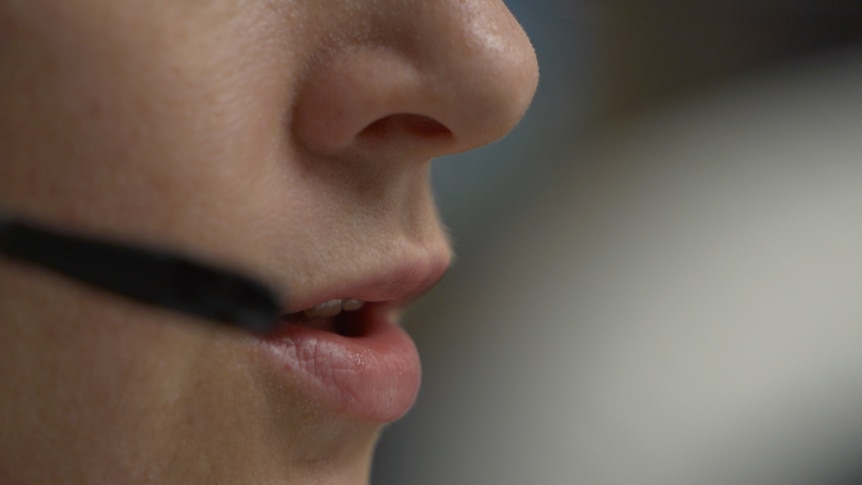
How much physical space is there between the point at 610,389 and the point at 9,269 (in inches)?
34.3

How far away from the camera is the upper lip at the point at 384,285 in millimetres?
323

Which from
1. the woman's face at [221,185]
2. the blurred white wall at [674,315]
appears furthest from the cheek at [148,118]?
the blurred white wall at [674,315]

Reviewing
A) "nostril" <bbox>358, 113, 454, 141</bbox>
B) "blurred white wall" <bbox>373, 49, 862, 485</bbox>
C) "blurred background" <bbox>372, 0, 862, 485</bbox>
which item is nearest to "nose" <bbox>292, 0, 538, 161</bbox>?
"nostril" <bbox>358, 113, 454, 141</bbox>

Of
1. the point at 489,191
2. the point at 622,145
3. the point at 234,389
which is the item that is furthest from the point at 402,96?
the point at 622,145

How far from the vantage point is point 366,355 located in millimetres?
384

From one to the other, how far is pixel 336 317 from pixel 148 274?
0.57 feet

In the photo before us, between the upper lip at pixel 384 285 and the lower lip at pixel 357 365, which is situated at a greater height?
the upper lip at pixel 384 285

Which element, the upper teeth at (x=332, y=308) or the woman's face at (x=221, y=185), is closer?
the woman's face at (x=221, y=185)

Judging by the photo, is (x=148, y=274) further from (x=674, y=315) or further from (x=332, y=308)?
(x=674, y=315)

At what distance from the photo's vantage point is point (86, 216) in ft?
0.85

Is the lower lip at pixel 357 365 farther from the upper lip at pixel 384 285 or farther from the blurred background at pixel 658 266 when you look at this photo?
the blurred background at pixel 658 266

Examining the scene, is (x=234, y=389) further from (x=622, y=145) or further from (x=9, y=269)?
(x=622, y=145)

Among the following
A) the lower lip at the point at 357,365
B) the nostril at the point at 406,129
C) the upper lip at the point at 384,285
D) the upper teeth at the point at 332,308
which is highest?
the nostril at the point at 406,129

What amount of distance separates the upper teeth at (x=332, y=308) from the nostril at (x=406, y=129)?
3.2 inches
